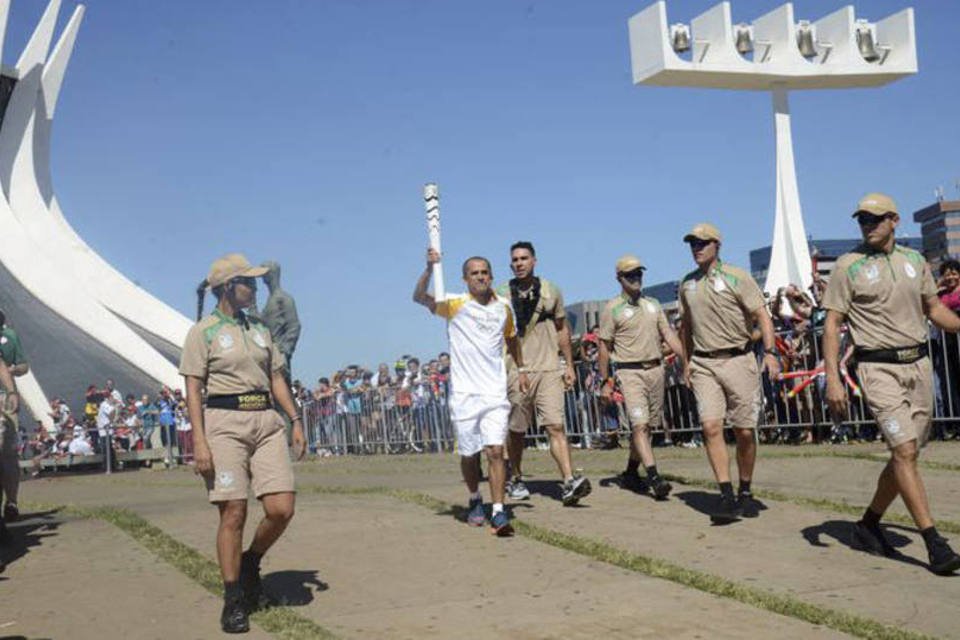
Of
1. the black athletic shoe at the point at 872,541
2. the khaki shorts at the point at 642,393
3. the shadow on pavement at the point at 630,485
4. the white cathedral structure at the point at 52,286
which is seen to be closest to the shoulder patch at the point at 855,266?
the black athletic shoe at the point at 872,541

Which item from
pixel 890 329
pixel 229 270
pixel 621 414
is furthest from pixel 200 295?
pixel 621 414

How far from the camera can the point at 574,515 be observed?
8148mm

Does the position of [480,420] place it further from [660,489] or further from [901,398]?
[901,398]

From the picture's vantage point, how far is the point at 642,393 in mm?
9008

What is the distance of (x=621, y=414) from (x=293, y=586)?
946cm

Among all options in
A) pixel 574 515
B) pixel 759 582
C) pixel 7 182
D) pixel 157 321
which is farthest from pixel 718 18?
pixel 7 182

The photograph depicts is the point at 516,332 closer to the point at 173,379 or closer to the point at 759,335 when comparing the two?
the point at 759,335

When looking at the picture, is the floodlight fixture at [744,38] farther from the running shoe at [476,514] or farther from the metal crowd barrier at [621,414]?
the running shoe at [476,514]

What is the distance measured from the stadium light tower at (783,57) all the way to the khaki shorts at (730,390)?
16.2 meters

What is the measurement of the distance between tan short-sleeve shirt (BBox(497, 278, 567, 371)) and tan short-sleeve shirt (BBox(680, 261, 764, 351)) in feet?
3.99

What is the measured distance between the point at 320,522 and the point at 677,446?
715 centimetres

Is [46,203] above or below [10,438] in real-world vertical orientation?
above

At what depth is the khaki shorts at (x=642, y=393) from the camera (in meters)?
8.91

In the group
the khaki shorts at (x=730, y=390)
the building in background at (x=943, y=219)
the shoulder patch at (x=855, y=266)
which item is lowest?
the khaki shorts at (x=730, y=390)
